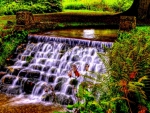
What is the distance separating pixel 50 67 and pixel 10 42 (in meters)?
2.50

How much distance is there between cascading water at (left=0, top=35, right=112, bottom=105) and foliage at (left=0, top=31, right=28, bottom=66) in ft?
1.31

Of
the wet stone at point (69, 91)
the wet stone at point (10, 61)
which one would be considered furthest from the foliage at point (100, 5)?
the wet stone at point (69, 91)

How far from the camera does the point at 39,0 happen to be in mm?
24906

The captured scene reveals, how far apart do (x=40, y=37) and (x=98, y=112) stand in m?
7.78

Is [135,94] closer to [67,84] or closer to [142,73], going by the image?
[142,73]

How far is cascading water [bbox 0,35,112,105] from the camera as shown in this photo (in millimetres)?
9242

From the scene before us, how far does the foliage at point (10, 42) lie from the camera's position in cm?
1139

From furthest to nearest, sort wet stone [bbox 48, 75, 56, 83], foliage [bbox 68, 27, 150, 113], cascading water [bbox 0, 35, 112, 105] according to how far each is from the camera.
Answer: wet stone [bbox 48, 75, 56, 83], cascading water [bbox 0, 35, 112, 105], foliage [bbox 68, 27, 150, 113]

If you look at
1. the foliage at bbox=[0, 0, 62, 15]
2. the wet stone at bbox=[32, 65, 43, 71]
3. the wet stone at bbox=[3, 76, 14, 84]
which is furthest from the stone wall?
the foliage at bbox=[0, 0, 62, 15]

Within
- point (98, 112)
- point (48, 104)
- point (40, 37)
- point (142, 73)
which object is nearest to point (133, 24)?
point (40, 37)

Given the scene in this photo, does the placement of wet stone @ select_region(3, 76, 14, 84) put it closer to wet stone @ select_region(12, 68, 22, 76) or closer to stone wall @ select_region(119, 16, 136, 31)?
wet stone @ select_region(12, 68, 22, 76)

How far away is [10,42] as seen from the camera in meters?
11.9

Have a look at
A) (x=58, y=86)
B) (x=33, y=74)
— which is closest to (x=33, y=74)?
(x=33, y=74)

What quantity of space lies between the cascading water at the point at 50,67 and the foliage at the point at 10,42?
1.31 feet
